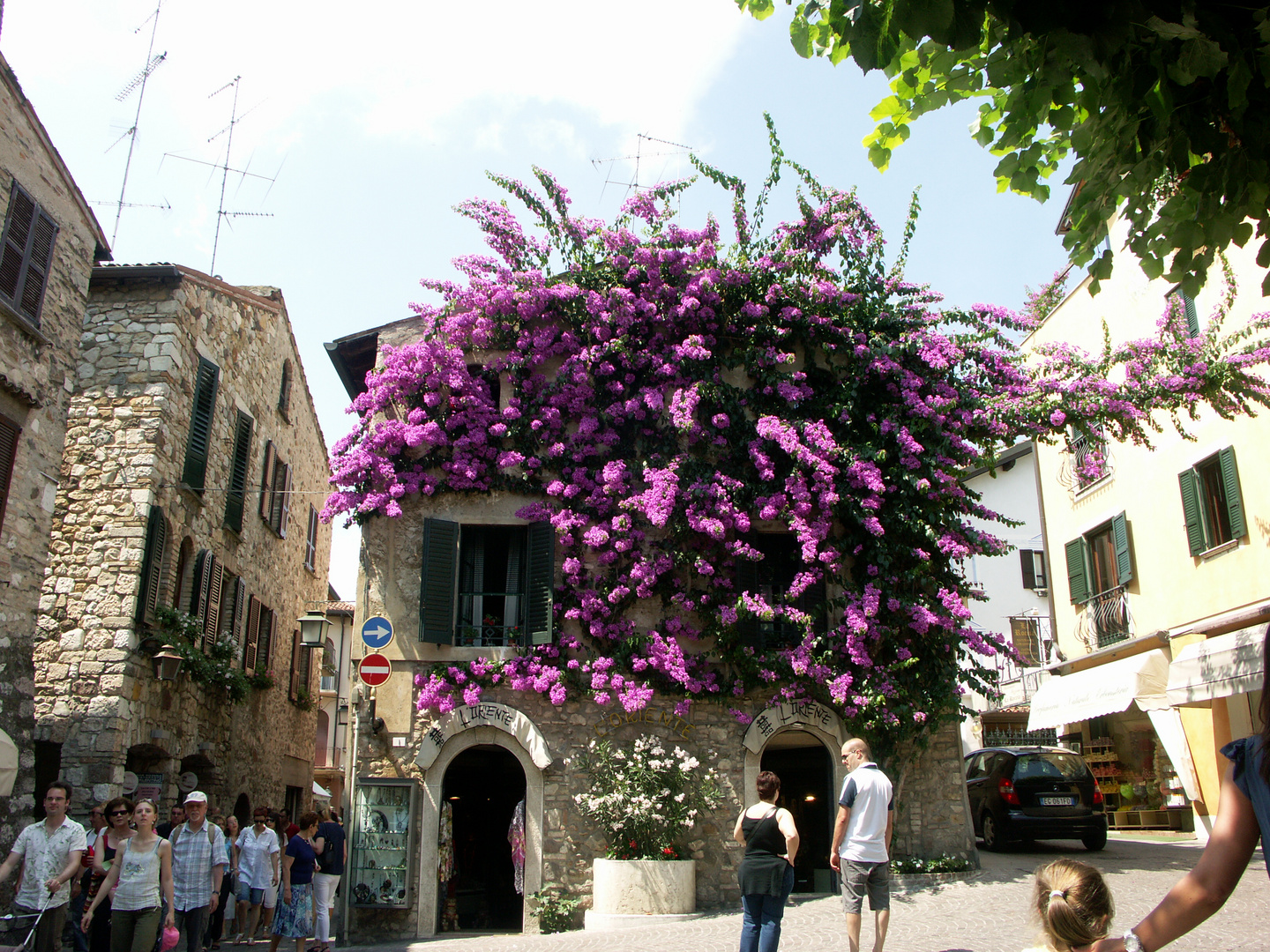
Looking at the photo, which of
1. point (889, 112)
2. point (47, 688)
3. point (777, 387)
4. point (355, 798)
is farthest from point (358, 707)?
point (889, 112)

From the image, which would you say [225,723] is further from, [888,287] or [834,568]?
[888,287]

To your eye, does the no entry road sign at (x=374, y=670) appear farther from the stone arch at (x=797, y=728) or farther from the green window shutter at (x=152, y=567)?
the stone arch at (x=797, y=728)

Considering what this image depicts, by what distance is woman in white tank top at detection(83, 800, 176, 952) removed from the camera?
738cm

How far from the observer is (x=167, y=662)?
13945 mm

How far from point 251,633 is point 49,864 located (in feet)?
37.6

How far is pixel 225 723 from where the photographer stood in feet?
56.3

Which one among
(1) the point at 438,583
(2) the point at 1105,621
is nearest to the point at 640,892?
(1) the point at 438,583

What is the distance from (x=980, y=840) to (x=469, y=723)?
26.9ft

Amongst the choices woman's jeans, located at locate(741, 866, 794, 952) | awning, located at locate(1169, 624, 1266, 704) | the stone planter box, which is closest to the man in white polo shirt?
woman's jeans, located at locate(741, 866, 794, 952)

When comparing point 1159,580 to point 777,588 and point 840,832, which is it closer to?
point 777,588

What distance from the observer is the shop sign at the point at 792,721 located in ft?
42.9

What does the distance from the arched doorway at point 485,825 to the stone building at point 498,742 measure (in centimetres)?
132

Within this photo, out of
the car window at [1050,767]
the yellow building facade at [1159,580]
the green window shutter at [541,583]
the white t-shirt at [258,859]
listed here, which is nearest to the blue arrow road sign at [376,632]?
the green window shutter at [541,583]

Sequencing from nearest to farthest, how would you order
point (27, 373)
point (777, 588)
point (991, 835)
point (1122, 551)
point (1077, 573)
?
point (27, 373)
point (777, 588)
point (991, 835)
point (1122, 551)
point (1077, 573)
